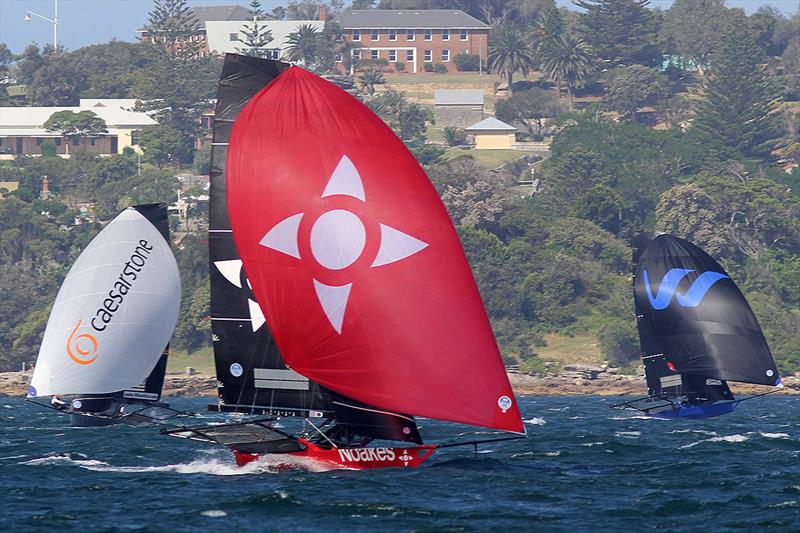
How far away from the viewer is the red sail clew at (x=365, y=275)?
27.9 meters

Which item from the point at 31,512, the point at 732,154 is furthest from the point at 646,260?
the point at 732,154

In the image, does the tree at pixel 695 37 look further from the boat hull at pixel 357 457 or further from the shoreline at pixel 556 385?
the boat hull at pixel 357 457

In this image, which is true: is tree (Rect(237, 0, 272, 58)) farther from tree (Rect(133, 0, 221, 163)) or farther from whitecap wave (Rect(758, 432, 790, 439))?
whitecap wave (Rect(758, 432, 790, 439))

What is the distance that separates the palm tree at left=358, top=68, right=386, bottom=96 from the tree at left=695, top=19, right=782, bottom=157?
39.0 m

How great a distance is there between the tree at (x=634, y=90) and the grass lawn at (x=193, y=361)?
74874 mm

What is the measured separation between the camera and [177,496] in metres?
28.2

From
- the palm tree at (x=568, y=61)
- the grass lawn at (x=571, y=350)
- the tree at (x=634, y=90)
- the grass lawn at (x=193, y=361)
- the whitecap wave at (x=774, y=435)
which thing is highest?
the palm tree at (x=568, y=61)

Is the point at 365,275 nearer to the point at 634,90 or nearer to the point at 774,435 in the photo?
the point at 774,435

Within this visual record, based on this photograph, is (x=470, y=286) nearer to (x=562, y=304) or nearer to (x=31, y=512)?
(x=31, y=512)

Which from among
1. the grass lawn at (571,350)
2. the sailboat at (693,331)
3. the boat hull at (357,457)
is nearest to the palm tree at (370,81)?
the grass lawn at (571,350)

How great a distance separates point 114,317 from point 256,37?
139551 mm

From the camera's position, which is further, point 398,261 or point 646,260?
point 646,260

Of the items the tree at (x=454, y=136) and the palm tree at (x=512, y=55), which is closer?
the tree at (x=454, y=136)

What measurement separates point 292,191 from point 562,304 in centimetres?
7286
